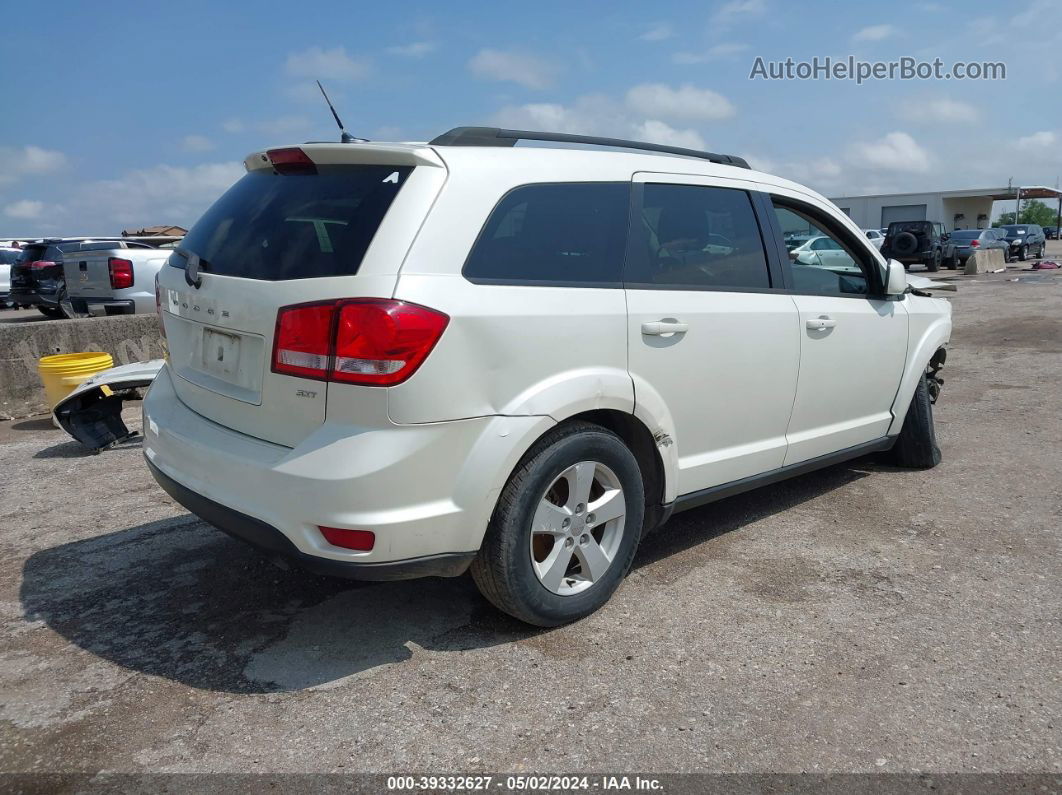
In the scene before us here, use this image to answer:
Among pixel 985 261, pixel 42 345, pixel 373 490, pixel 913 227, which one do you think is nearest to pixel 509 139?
pixel 373 490

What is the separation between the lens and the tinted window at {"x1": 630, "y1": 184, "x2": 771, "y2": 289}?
11.7 ft

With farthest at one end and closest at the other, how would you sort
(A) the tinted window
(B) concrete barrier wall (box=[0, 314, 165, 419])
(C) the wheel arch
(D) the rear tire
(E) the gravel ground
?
(B) concrete barrier wall (box=[0, 314, 165, 419]), (D) the rear tire, (C) the wheel arch, (A) the tinted window, (E) the gravel ground

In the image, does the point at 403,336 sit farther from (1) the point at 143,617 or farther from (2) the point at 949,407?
(2) the point at 949,407

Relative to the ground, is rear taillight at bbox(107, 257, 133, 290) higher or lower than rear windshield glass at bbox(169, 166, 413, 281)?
higher

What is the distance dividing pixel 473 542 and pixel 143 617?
153cm

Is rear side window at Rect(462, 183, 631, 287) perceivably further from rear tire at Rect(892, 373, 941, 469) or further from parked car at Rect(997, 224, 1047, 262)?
parked car at Rect(997, 224, 1047, 262)

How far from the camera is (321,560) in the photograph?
2.82m

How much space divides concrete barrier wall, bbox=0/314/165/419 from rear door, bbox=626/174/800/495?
5623 millimetres

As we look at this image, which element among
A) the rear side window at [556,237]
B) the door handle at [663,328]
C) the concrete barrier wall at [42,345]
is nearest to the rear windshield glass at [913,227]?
the concrete barrier wall at [42,345]

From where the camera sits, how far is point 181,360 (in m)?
3.48

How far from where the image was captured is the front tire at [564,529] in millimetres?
3033

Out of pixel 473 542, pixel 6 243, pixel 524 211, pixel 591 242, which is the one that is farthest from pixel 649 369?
pixel 6 243

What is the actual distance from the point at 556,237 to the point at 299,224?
937 mm

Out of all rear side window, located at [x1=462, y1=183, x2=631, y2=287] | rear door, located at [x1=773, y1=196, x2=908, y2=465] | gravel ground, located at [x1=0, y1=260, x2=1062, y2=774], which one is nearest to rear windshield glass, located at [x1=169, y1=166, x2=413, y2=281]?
rear side window, located at [x1=462, y1=183, x2=631, y2=287]
